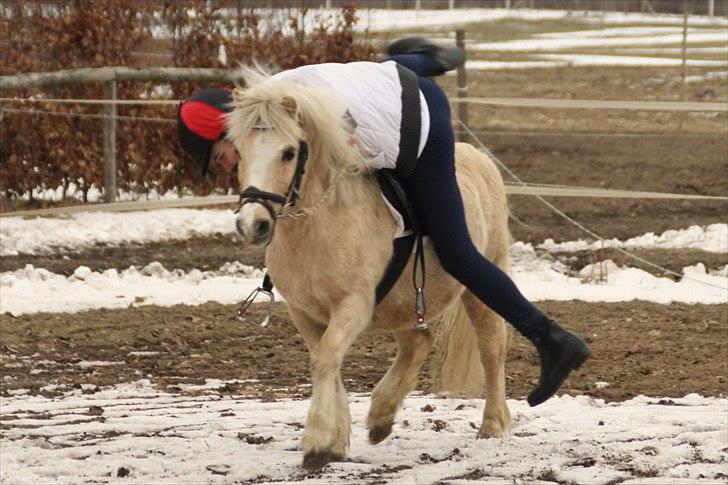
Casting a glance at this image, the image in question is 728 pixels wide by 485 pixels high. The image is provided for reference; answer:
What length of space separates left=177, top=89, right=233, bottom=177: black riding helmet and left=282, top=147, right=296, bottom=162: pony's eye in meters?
0.35

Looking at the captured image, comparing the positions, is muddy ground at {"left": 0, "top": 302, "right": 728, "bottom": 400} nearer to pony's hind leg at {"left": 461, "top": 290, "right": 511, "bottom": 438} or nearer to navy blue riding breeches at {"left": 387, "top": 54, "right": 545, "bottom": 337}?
pony's hind leg at {"left": 461, "top": 290, "right": 511, "bottom": 438}

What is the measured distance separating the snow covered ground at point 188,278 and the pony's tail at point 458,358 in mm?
2917

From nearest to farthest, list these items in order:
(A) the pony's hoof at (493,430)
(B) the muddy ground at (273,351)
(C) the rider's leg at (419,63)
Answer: (C) the rider's leg at (419,63)
(A) the pony's hoof at (493,430)
(B) the muddy ground at (273,351)

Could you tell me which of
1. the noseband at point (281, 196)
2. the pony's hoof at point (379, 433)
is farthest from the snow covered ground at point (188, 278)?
the noseband at point (281, 196)

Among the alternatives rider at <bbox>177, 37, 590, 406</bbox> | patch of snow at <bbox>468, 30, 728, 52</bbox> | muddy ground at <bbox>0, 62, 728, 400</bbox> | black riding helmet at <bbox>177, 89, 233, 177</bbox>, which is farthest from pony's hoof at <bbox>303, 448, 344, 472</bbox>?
patch of snow at <bbox>468, 30, 728, 52</bbox>

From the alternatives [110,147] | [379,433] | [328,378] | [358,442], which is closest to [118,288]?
[110,147]

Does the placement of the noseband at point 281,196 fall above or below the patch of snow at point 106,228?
above

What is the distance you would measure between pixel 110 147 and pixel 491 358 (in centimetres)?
771

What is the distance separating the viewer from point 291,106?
15.1 ft

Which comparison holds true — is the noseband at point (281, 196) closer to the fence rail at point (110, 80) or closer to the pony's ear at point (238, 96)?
the pony's ear at point (238, 96)

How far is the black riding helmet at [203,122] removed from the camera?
4.83m

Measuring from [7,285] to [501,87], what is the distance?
13.3 meters

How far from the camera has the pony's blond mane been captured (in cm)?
452

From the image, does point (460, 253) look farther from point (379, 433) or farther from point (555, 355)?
point (379, 433)
